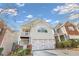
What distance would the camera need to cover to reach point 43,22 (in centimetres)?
128

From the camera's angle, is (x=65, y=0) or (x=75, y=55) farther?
(x=65, y=0)

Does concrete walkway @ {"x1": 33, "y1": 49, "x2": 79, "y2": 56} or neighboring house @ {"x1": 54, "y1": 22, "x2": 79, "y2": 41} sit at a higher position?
neighboring house @ {"x1": 54, "y1": 22, "x2": 79, "y2": 41}

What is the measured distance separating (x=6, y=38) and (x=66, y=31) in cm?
36

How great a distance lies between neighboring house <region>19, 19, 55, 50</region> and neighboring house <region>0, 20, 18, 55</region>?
5cm

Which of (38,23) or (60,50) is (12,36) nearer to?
(38,23)

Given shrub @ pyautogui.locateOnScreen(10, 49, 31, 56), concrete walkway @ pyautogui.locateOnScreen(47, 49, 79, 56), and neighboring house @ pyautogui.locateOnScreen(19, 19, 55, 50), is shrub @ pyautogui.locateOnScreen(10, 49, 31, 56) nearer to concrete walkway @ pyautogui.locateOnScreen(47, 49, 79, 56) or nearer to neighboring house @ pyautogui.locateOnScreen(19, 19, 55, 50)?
neighboring house @ pyautogui.locateOnScreen(19, 19, 55, 50)

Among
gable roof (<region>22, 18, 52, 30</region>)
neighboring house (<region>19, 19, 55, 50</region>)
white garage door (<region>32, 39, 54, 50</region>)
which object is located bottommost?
white garage door (<region>32, 39, 54, 50</region>)

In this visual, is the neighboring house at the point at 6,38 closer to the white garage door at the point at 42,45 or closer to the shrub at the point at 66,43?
the white garage door at the point at 42,45

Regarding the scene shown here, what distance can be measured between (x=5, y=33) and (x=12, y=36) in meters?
0.05

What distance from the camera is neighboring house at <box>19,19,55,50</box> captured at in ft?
4.07

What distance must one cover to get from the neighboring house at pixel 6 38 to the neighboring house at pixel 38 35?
5 cm

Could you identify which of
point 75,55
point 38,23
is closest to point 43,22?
point 38,23

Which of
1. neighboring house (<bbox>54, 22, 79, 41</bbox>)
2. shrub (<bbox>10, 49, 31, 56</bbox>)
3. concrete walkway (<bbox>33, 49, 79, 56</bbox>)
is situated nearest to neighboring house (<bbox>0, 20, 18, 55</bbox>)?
shrub (<bbox>10, 49, 31, 56</bbox>)

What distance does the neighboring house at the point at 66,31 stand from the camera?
4.13 feet
